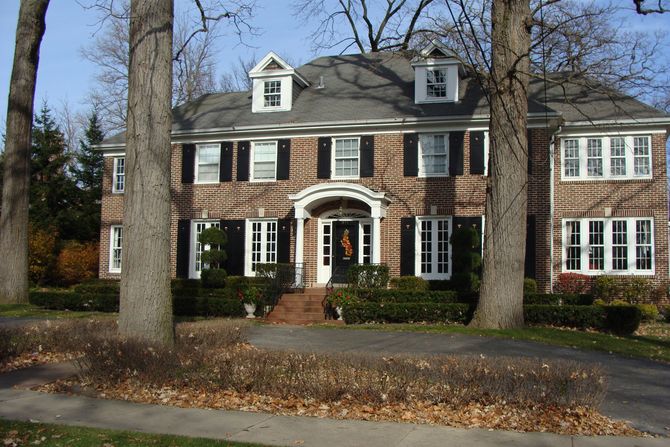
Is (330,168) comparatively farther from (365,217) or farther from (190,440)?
(190,440)

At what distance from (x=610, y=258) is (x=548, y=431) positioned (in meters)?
15.0

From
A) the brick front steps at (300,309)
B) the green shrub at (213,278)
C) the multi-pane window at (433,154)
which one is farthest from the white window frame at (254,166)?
the multi-pane window at (433,154)

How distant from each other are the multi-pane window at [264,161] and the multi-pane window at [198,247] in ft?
7.72

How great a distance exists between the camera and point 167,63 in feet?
33.2

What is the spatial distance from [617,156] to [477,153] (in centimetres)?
436

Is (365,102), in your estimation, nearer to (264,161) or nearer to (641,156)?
(264,161)

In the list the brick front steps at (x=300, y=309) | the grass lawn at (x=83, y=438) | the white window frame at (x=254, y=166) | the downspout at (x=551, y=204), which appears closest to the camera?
the grass lawn at (x=83, y=438)

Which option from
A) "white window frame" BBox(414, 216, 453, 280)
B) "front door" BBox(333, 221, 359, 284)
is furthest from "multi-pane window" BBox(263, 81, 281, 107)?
"white window frame" BBox(414, 216, 453, 280)

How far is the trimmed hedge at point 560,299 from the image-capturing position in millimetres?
16625

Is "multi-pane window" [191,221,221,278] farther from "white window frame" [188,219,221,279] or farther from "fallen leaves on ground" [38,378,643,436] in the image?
"fallen leaves on ground" [38,378,643,436]

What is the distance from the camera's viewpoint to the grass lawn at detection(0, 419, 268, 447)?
→ 18.4ft

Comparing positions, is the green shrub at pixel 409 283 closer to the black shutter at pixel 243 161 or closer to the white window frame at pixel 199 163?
the black shutter at pixel 243 161

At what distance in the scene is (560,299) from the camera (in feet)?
54.8

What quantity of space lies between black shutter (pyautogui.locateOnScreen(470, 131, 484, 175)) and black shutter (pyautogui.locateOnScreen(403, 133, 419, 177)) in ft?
5.81
